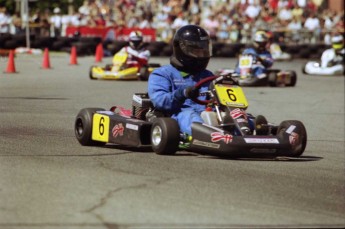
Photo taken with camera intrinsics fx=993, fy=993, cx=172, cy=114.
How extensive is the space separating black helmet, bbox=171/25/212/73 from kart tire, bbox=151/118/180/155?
0.84m

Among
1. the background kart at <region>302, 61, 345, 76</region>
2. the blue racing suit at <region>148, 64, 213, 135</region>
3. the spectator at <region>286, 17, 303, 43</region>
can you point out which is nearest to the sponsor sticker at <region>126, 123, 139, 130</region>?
the blue racing suit at <region>148, 64, 213, 135</region>

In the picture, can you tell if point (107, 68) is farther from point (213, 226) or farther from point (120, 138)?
point (213, 226)

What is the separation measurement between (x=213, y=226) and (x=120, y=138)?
11.2 feet

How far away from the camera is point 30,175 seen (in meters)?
6.64

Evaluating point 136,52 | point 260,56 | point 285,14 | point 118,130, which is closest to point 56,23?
point 285,14

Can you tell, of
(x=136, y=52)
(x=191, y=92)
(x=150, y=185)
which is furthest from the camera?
(x=136, y=52)

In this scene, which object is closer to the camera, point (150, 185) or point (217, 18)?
point (150, 185)

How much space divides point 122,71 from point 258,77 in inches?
105

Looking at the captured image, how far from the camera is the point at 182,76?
8.91 m

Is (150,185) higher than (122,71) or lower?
higher

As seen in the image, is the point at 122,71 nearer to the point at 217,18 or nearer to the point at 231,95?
the point at 231,95

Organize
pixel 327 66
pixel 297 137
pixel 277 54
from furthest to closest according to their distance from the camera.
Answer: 1. pixel 277 54
2. pixel 327 66
3. pixel 297 137

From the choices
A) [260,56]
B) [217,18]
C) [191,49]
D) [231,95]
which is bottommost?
[217,18]

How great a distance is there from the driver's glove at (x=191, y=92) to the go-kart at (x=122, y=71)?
10801 millimetres
